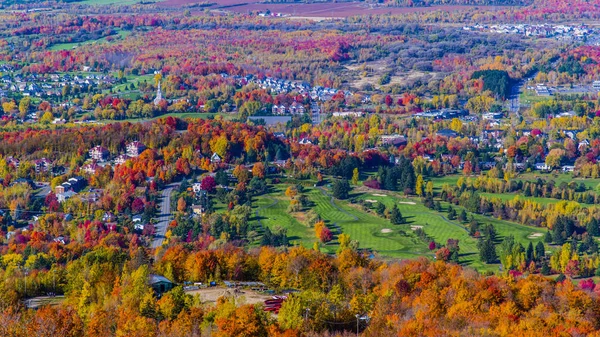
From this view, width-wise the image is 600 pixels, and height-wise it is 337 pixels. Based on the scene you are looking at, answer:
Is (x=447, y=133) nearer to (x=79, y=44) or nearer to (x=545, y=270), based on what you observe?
(x=545, y=270)

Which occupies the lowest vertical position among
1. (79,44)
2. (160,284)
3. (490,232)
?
Answer: (79,44)

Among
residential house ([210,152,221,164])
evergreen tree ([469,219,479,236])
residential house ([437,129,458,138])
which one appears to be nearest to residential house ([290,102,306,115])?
residential house ([437,129,458,138])

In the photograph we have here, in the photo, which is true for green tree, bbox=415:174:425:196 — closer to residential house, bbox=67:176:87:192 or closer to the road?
the road

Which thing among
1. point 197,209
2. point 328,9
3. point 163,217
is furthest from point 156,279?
point 328,9

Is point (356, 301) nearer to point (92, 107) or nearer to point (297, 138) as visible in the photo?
point (297, 138)

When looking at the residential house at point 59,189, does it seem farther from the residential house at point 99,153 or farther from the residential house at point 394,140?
the residential house at point 394,140

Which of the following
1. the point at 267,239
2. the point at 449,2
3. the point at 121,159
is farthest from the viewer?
the point at 449,2

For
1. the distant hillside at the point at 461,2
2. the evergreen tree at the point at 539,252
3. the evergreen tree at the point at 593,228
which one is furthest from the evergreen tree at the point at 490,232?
the distant hillside at the point at 461,2
